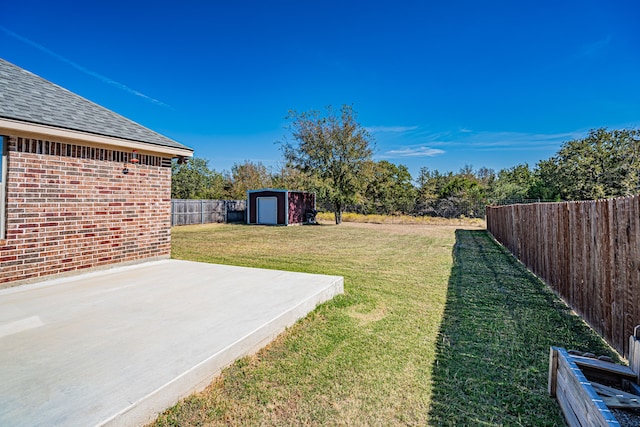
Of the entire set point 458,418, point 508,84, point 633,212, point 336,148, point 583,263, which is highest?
point 508,84

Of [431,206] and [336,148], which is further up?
[336,148]

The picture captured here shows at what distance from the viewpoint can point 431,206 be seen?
24625mm

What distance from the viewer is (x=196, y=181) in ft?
117

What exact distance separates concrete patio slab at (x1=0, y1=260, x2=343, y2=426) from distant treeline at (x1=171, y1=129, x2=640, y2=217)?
593 inches

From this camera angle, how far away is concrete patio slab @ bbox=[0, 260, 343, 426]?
69.9 inches

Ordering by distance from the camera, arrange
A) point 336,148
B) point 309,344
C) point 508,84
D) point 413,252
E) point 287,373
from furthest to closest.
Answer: point 336,148
point 508,84
point 413,252
point 309,344
point 287,373

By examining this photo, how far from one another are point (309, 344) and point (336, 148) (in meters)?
17.6

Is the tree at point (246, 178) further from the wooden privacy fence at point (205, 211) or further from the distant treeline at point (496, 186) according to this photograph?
the wooden privacy fence at point (205, 211)

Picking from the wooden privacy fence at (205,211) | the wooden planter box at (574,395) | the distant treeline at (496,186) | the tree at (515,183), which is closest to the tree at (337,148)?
the distant treeline at (496,186)

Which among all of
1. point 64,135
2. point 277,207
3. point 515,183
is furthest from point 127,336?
point 515,183

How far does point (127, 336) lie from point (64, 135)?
3419 mm

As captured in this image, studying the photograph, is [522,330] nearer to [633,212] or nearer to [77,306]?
[633,212]

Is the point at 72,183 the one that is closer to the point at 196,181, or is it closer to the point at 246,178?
the point at 246,178

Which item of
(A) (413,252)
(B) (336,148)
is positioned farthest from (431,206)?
(A) (413,252)
